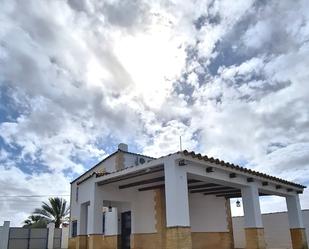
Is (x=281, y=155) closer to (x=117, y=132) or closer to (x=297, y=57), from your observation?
(x=297, y=57)

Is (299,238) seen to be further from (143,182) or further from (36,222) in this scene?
(36,222)

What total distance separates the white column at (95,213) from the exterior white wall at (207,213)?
4526 mm

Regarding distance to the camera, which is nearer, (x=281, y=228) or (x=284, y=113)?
(x=284, y=113)

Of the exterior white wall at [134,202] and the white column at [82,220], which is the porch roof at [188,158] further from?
the white column at [82,220]

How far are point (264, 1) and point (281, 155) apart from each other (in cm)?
950

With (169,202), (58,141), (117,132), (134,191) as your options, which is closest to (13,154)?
(58,141)

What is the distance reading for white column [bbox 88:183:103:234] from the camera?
12.3 metres

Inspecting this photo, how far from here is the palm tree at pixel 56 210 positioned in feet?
106

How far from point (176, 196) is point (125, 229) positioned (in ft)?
24.7

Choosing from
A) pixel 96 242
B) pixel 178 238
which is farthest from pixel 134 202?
pixel 178 238

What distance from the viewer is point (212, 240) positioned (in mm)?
15930

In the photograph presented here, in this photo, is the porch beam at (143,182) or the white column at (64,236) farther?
the white column at (64,236)

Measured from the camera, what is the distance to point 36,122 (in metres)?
15.2

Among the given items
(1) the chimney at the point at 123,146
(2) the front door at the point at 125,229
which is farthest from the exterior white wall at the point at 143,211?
(1) the chimney at the point at 123,146
